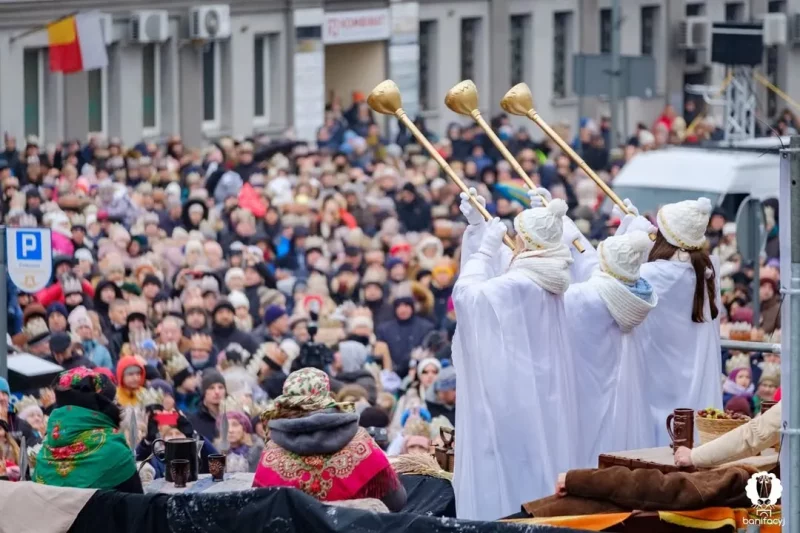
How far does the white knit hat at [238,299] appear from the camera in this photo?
1705 centimetres

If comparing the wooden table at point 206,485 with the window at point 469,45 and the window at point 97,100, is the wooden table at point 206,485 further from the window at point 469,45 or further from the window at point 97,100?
the window at point 469,45

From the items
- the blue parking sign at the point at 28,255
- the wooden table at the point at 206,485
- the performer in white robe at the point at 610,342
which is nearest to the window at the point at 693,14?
the blue parking sign at the point at 28,255

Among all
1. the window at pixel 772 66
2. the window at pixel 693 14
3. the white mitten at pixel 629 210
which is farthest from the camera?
the window at pixel 693 14

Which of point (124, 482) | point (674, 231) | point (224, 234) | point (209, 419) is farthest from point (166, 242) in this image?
point (124, 482)

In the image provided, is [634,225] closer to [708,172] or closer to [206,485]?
[206,485]

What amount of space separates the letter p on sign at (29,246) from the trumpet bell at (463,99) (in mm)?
2958

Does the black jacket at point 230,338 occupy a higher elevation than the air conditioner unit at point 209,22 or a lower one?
lower

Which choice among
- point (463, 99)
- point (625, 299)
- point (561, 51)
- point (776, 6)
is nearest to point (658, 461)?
point (625, 299)

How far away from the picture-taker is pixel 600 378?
11.2 m

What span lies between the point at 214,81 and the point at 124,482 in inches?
979

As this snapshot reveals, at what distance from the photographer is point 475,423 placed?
1054 centimetres

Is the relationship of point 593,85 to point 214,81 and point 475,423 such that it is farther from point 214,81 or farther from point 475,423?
point 475,423

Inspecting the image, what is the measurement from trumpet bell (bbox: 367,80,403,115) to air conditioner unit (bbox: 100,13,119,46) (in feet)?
59.8

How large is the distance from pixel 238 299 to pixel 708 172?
Result: 8512mm
